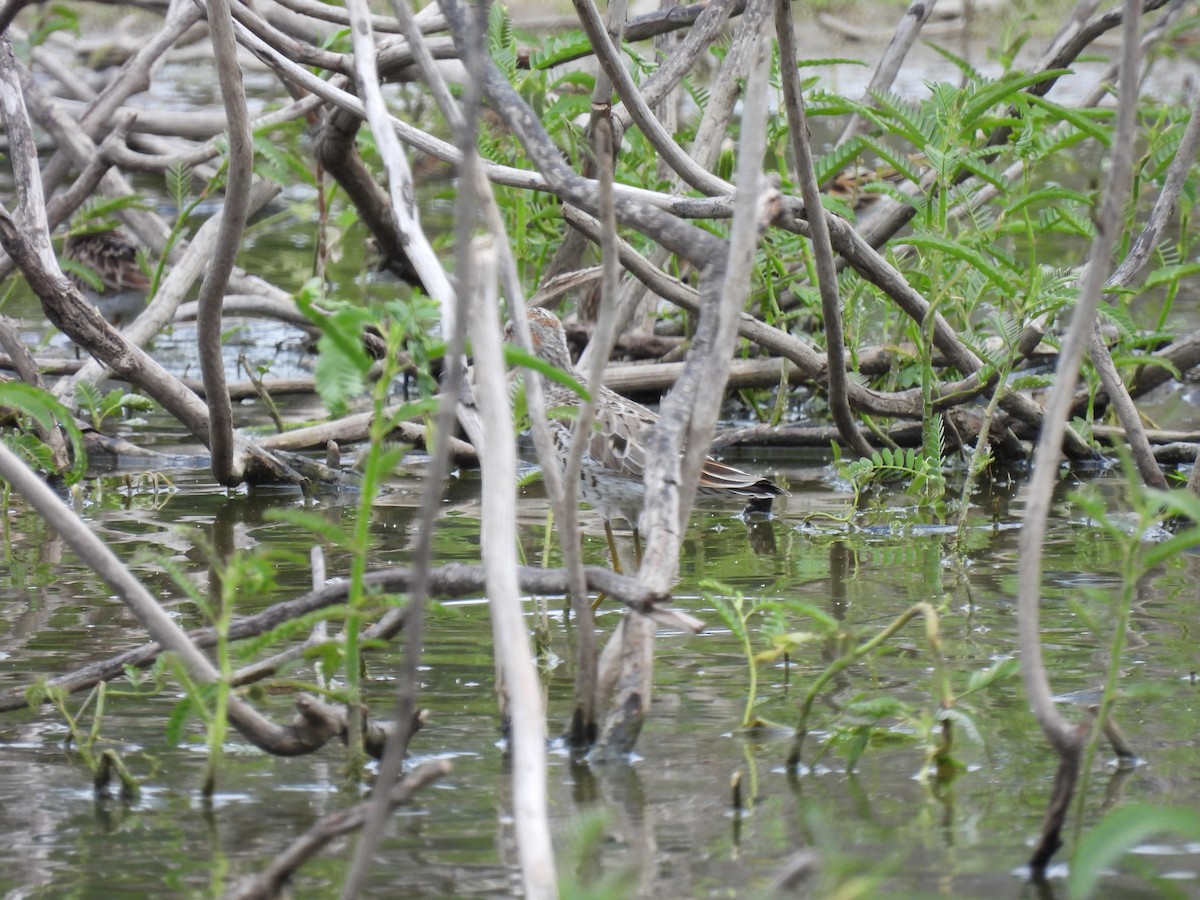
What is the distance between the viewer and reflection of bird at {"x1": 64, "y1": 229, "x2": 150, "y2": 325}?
9.33 metres

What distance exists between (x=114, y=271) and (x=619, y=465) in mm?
5199

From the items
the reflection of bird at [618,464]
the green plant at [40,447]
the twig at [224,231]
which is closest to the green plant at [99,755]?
the green plant at [40,447]

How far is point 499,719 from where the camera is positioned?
3504 mm

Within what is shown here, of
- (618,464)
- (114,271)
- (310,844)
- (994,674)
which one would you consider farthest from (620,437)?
(114,271)

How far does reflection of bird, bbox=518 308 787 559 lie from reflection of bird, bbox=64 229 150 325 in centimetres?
441

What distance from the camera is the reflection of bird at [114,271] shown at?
30.6 ft

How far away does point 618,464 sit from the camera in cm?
543

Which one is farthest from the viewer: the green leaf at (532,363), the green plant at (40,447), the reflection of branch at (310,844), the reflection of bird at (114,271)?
the reflection of bird at (114,271)

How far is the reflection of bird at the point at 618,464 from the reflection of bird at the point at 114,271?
4406mm

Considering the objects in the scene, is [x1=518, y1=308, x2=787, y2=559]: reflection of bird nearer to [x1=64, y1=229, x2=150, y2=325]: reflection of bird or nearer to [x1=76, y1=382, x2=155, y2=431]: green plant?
[x1=76, y1=382, x2=155, y2=431]: green plant

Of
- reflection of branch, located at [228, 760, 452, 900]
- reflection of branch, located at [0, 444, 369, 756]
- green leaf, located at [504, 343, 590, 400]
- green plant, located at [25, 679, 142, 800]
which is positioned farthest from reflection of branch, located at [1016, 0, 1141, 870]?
green plant, located at [25, 679, 142, 800]

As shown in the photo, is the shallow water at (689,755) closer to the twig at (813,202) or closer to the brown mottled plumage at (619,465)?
the brown mottled plumage at (619,465)

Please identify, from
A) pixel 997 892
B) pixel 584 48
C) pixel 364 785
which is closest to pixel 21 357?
pixel 584 48

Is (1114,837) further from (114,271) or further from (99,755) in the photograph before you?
(114,271)
